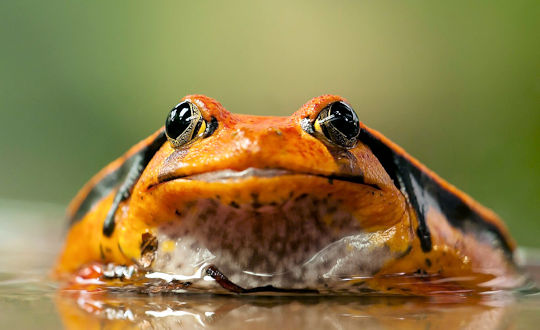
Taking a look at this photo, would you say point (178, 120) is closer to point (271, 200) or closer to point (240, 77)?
point (271, 200)

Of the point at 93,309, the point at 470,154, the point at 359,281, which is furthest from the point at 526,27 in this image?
the point at 93,309

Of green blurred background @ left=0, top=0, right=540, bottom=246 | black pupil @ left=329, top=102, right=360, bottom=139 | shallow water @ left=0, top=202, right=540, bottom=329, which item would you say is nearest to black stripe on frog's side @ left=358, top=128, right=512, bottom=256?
Result: black pupil @ left=329, top=102, right=360, bottom=139

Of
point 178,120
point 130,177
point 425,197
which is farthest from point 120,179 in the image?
point 425,197

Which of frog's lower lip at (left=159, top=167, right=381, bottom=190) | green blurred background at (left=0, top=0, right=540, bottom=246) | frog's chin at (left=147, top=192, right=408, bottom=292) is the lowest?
frog's chin at (left=147, top=192, right=408, bottom=292)

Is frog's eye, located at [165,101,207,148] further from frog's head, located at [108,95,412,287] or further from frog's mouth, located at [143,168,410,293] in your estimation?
frog's mouth, located at [143,168,410,293]

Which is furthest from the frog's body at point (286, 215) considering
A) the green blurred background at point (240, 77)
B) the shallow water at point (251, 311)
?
the green blurred background at point (240, 77)
